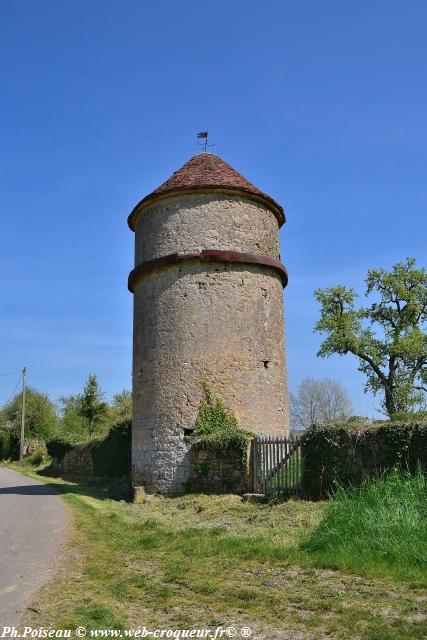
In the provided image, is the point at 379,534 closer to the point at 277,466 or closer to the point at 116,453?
the point at 277,466

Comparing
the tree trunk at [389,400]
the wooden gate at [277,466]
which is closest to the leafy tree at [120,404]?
the tree trunk at [389,400]

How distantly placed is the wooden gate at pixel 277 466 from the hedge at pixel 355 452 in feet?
0.92

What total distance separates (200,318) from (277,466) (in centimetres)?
446

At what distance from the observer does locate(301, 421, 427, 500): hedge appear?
11.3 metres

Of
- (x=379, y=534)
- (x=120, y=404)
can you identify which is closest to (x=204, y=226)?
(x=379, y=534)

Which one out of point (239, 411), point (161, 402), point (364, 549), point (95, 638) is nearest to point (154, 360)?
point (161, 402)

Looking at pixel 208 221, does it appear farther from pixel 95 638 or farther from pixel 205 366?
pixel 95 638

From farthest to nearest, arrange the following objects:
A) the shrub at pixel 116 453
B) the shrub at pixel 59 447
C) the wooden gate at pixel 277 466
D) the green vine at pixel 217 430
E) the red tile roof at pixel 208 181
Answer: the shrub at pixel 59 447
the shrub at pixel 116 453
the red tile roof at pixel 208 181
the green vine at pixel 217 430
the wooden gate at pixel 277 466

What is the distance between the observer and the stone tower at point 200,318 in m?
15.3

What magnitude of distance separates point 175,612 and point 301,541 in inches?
121

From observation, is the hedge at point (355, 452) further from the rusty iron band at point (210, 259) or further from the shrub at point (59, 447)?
the shrub at point (59, 447)

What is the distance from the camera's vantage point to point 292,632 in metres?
4.70

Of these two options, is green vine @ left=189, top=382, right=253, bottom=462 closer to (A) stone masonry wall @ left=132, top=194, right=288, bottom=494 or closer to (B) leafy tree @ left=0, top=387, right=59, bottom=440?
(A) stone masonry wall @ left=132, top=194, right=288, bottom=494

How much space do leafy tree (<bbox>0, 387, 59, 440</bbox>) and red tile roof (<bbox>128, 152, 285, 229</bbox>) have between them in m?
40.0
